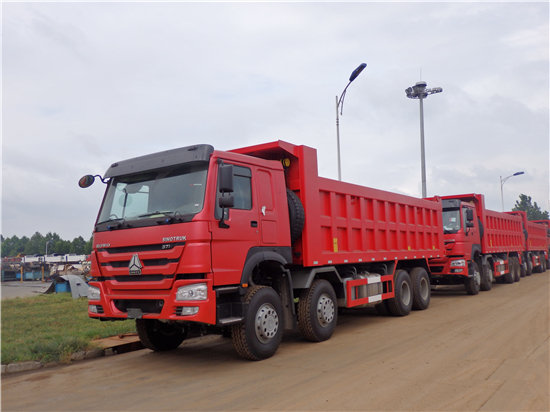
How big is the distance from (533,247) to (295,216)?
67.8 feet

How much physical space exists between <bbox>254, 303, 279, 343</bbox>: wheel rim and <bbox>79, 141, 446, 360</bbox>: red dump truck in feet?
0.05

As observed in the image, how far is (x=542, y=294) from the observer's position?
1430cm

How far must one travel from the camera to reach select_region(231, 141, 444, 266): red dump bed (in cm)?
802

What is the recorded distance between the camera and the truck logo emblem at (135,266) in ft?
20.8

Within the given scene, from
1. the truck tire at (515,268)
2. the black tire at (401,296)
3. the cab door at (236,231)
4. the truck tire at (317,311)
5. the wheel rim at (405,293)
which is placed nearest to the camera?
the cab door at (236,231)

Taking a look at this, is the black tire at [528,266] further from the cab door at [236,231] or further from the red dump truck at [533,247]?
the cab door at [236,231]

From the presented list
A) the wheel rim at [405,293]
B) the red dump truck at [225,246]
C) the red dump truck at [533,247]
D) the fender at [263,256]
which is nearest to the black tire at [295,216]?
the red dump truck at [225,246]

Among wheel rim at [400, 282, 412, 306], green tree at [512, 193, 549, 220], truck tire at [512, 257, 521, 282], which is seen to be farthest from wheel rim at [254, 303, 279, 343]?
green tree at [512, 193, 549, 220]

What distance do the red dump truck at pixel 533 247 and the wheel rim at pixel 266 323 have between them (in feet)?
58.9

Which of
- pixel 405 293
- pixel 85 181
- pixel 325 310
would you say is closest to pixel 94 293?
pixel 85 181

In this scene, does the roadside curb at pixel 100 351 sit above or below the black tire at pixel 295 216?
below

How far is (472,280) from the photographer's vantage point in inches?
586

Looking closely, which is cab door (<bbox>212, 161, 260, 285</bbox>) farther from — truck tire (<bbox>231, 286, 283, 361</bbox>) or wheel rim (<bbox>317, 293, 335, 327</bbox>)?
wheel rim (<bbox>317, 293, 335, 327</bbox>)

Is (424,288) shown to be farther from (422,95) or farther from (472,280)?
(422,95)
